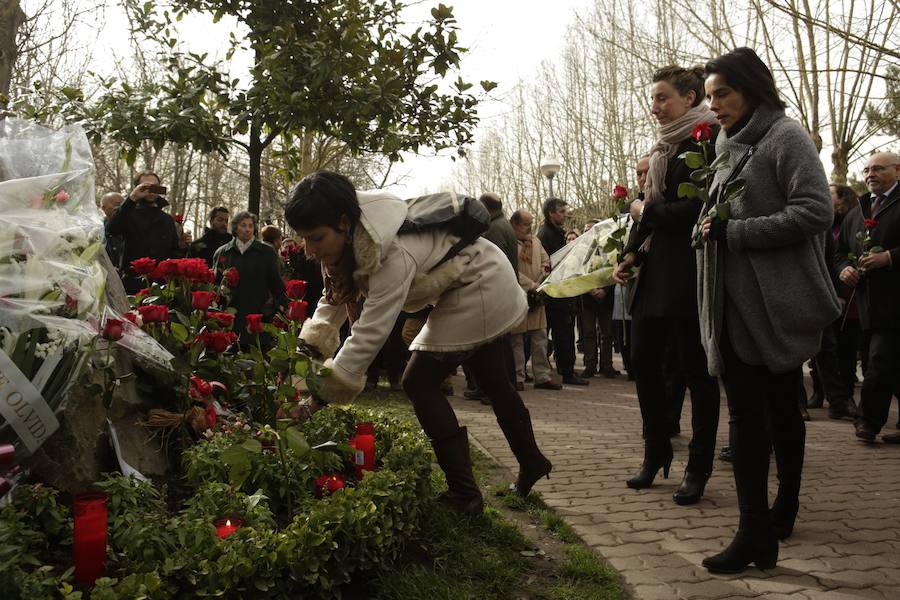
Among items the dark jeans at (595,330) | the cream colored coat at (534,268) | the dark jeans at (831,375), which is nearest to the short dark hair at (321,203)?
the dark jeans at (831,375)

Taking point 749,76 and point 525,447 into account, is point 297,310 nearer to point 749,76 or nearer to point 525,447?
point 525,447

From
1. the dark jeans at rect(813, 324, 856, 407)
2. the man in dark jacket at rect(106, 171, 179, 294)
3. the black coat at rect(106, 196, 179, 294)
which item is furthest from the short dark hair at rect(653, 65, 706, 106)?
the black coat at rect(106, 196, 179, 294)

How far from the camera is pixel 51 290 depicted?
10.6ft

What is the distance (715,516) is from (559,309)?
6.25 m

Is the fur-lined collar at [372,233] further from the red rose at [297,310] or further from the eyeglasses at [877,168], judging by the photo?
the eyeglasses at [877,168]

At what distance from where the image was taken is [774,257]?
3.45m

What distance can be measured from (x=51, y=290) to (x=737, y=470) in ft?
9.85

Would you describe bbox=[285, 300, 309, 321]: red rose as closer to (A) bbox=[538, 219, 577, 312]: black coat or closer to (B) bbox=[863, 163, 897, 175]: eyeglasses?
(B) bbox=[863, 163, 897, 175]: eyeglasses

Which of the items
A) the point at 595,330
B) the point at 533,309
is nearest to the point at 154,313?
the point at 533,309

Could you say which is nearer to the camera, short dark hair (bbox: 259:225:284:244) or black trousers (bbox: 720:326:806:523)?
black trousers (bbox: 720:326:806:523)

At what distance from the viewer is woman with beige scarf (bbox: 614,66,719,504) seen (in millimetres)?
4449

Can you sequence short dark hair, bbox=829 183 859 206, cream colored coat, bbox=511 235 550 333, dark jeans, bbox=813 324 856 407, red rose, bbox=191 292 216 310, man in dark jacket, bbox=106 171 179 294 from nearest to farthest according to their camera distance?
red rose, bbox=191 292 216 310
dark jeans, bbox=813 324 856 407
man in dark jacket, bbox=106 171 179 294
short dark hair, bbox=829 183 859 206
cream colored coat, bbox=511 235 550 333

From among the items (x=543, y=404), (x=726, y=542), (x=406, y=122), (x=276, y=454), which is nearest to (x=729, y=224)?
(x=726, y=542)

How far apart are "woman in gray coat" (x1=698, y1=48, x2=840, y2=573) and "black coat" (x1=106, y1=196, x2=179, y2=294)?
19.0ft
